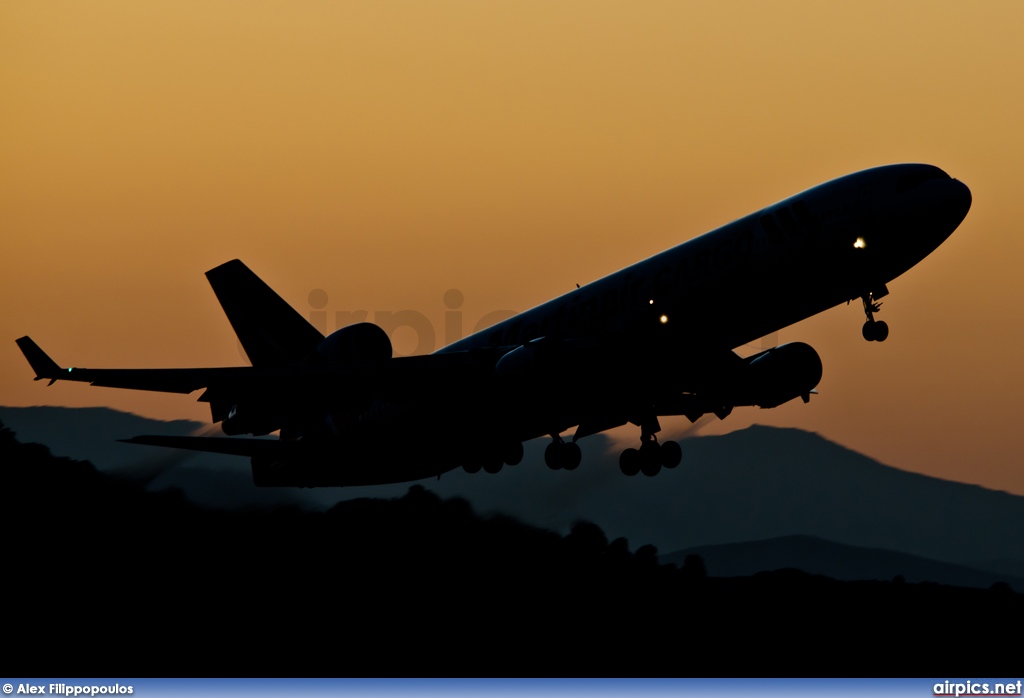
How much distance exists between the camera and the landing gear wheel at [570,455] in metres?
40.6

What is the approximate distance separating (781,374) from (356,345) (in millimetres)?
14594

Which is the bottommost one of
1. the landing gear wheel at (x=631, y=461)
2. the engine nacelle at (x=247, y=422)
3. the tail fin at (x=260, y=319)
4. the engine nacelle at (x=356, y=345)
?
the landing gear wheel at (x=631, y=461)

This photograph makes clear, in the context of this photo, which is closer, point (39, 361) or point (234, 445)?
point (39, 361)

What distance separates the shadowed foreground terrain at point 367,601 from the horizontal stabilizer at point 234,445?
64.5 ft

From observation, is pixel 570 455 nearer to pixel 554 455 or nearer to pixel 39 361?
pixel 554 455

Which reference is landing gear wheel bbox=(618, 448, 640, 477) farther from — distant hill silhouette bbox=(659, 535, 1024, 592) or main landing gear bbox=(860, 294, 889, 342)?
distant hill silhouette bbox=(659, 535, 1024, 592)

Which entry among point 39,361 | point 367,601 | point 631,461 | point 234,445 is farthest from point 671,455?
point 367,601

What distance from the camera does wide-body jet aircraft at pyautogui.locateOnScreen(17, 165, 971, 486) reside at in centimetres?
3130

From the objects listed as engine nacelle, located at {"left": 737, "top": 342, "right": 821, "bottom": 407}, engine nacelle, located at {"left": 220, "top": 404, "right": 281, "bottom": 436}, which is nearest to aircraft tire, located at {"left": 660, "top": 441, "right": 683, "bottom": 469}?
engine nacelle, located at {"left": 737, "top": 342, "right": 821, "bottom": 407}

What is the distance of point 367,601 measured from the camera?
7356 cm

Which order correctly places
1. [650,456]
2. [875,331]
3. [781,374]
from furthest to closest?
1. [650,456]
2. [781,374]
3. [875,331]

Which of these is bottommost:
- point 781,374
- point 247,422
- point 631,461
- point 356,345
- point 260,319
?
point 631,461

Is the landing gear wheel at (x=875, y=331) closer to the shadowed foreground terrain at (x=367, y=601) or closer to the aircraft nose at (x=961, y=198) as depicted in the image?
the aircraft nose at (x=961, y=198)

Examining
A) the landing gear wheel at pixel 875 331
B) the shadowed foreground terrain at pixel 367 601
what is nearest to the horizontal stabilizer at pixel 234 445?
the shadowed foreground terrain at pixel 367 601
